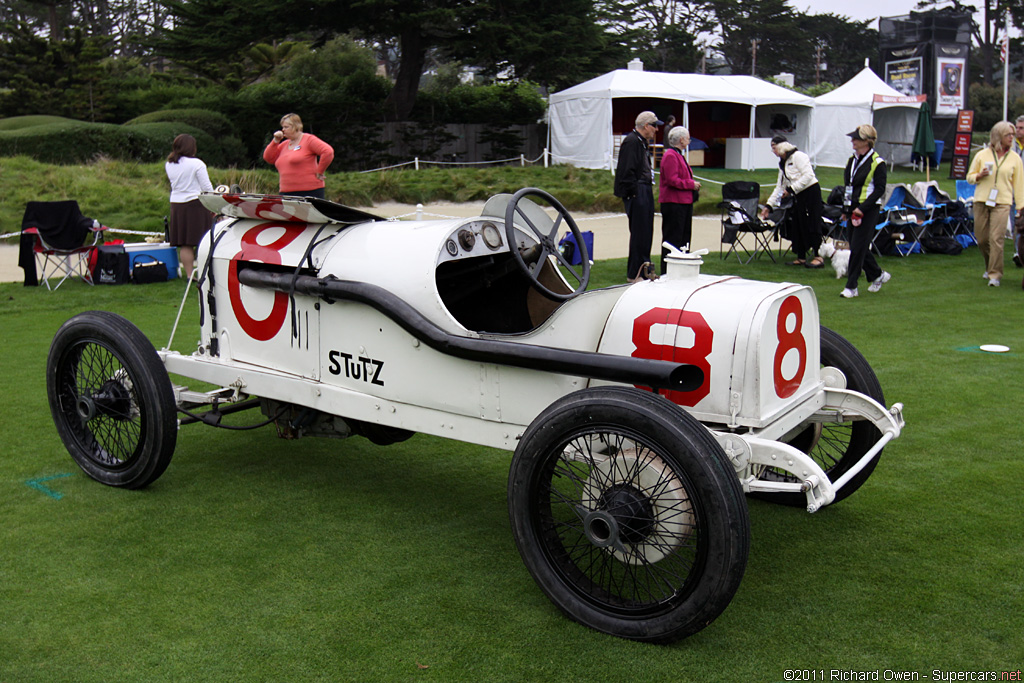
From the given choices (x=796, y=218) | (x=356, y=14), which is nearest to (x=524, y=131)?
(x=356, y=14)

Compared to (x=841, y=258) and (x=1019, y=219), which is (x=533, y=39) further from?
(x=1019, y=219)

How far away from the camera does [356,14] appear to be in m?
26.5

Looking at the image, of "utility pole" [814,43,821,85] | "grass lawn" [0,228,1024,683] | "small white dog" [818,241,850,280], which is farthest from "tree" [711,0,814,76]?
"grass lawn" [0,228,1024,683]

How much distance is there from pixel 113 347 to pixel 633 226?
626 cm

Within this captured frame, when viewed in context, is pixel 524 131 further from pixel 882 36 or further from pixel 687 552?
pixel 687 552

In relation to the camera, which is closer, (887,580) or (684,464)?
(684,464)

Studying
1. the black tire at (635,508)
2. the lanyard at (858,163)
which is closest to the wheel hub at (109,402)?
the black tire at (635,508)

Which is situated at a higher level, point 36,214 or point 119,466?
point 36,214

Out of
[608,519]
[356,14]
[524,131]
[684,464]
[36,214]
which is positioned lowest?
[608,519]

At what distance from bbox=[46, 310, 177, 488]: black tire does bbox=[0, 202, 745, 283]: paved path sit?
5.34m

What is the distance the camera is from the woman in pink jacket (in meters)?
9.25

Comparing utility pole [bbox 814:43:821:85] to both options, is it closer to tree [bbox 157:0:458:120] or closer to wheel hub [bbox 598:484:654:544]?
tree [bbox 157:0:458:120]

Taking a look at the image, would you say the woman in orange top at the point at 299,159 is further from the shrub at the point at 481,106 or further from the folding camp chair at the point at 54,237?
the shrub at the point at 481,106

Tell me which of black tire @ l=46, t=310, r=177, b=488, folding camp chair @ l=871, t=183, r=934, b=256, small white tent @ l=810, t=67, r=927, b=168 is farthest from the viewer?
small white tent @ l=810, t=67, r=927, b=168
